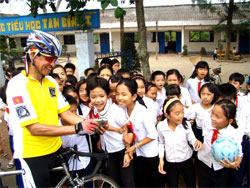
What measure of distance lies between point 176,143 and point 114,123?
756mm

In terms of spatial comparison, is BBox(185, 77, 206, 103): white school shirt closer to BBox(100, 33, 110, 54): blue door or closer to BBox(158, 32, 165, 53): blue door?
BBox(158, 32, 165, 53): blue door

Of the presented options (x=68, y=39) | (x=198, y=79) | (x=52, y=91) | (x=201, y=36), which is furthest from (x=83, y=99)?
(x=68, y=39)

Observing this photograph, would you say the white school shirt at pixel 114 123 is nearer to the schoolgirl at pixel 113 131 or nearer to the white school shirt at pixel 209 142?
the schoolgirl at pixel 113 131

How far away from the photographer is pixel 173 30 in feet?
76.7

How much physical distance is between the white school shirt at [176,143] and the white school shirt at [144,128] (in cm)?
11

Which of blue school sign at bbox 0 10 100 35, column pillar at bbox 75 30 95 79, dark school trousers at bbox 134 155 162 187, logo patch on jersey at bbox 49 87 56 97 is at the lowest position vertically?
dark school trousers at bbox 134 155 162 187

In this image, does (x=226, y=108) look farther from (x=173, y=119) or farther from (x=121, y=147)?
(x=121, y=147)

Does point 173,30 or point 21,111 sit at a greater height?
point 173,30

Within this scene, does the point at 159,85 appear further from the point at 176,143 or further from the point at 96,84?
the point at 96,84

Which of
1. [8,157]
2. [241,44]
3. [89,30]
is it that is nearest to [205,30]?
[241,44]

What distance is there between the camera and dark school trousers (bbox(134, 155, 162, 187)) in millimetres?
2689

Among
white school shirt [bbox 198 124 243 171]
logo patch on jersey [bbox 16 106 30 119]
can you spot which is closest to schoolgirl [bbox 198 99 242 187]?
white school shirt [bbox 198 124 243 171]

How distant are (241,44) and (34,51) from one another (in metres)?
23.8

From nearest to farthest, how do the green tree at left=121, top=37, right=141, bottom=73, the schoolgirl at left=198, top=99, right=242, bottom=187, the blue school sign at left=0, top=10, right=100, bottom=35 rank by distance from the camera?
the schoolgirl at left=198, top=99, right=242, bottom=187 < the blue school sign at left=0, top=10, right=100, bottom=35 < the green tree at left=121, top=37, right=141, bottom=73
